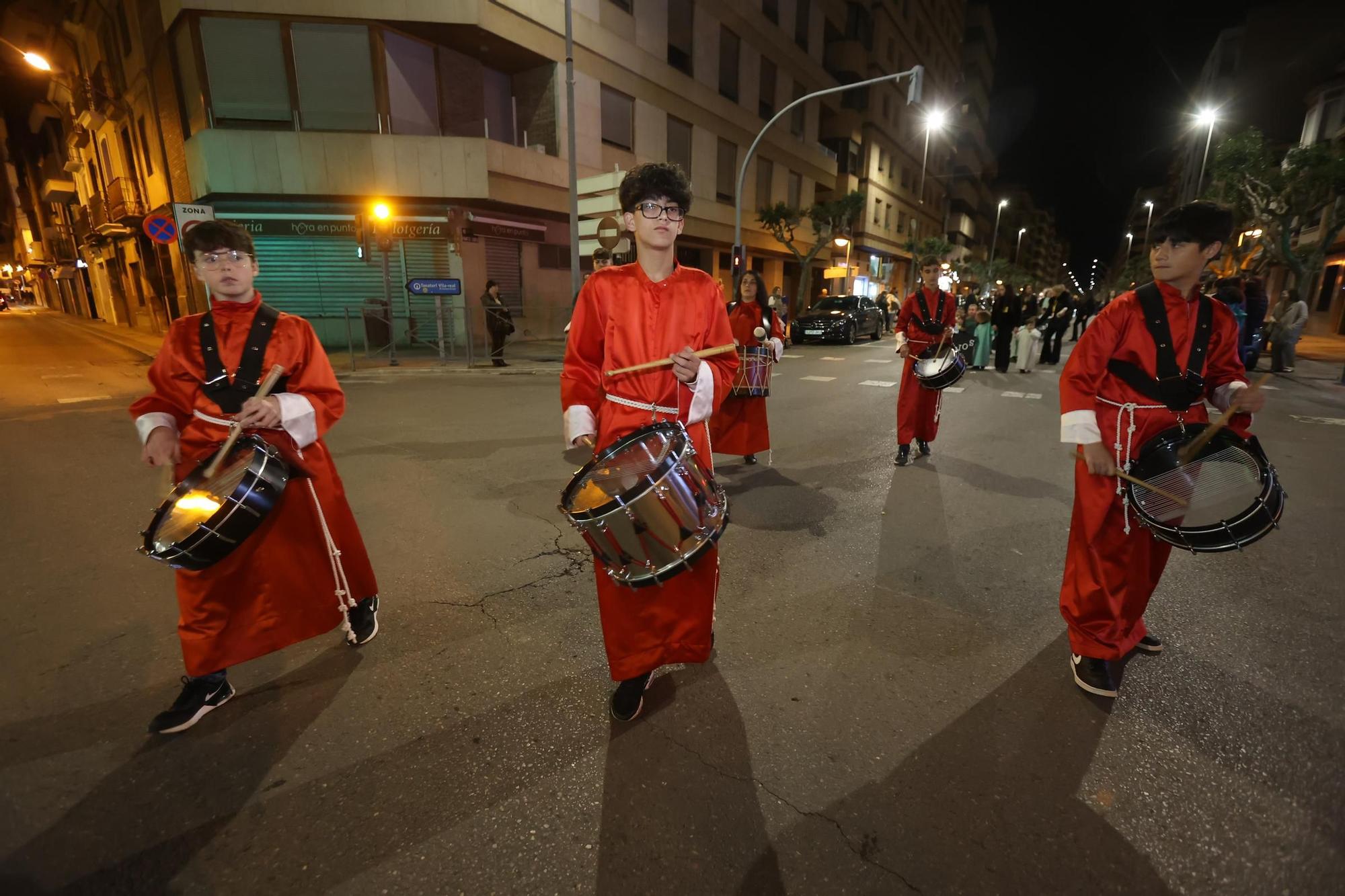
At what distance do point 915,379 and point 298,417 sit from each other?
5.67 metres

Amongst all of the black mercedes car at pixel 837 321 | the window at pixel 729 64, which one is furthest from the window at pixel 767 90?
the black mercedes car at pixel 837 321

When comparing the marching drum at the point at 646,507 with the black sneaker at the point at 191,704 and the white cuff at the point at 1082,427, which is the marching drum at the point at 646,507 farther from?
the black sneaker at the point at 191,704

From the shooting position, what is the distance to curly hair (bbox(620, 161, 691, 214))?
7.92ft

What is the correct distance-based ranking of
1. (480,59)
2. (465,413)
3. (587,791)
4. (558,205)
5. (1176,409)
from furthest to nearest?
1. (558,205)
2. (480,59)
3. (465,413)
4. (1176,409)
5. (587,791)

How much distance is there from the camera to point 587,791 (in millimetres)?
2238

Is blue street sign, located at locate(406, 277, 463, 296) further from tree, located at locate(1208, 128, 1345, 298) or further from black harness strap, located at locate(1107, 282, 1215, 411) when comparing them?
tree, located at locate(1208, 128, 1345, 298)

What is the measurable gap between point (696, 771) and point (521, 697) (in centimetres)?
90

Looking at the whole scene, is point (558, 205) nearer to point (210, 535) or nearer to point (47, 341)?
point (47, 341)

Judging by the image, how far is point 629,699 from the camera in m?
2.65

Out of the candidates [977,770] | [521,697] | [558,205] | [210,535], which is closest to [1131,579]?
[977,770]

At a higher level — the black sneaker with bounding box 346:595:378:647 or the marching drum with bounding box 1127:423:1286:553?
the marching drum with bounding box 1127:423:1286:553

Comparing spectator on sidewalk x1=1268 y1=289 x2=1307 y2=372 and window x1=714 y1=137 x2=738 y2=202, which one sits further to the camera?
window x1=714 y1=137 x2=738 y2=202

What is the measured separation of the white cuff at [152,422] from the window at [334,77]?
18355mm

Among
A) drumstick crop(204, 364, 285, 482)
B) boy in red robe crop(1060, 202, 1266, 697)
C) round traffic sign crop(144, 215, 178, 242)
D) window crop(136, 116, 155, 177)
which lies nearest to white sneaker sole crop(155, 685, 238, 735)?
drumstick crop(204, 364, 285, 482)
